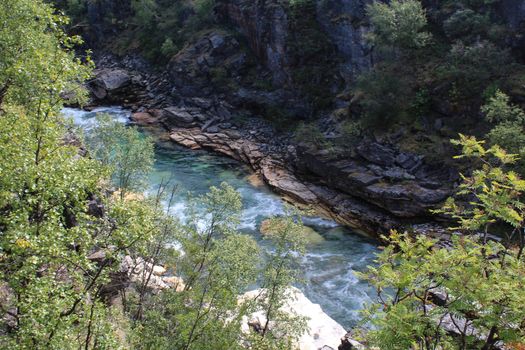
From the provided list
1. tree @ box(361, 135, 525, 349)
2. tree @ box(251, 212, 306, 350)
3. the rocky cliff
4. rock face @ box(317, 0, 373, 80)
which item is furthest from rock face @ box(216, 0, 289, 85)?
tree @ box(361, 135, 525, 349)

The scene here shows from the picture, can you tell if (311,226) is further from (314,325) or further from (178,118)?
(178,118)

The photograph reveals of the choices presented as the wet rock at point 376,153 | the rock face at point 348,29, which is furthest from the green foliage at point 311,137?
the rock face at point 348,29

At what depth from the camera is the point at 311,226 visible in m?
33.0

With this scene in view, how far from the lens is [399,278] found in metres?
9.93

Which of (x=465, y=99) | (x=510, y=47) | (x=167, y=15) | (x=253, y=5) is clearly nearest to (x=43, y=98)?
(x=465, y=99)

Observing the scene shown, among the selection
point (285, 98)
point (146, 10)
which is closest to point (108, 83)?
point (146, 10)

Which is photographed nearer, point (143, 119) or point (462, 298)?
point (462, 298)

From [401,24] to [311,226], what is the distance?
66.5 feet

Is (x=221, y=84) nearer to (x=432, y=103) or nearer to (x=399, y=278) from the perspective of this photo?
(x=432, y=103)

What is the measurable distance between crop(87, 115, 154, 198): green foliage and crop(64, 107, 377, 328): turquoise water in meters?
3.63

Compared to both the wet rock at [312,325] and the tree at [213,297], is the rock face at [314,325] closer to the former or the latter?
the wet rock at [312,325]

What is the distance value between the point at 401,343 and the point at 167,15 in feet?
221

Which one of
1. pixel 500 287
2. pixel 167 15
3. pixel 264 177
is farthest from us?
pixel 167 15

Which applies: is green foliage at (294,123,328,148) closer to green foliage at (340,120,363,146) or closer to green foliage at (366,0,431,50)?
green foliage at (340,120,363,146)
